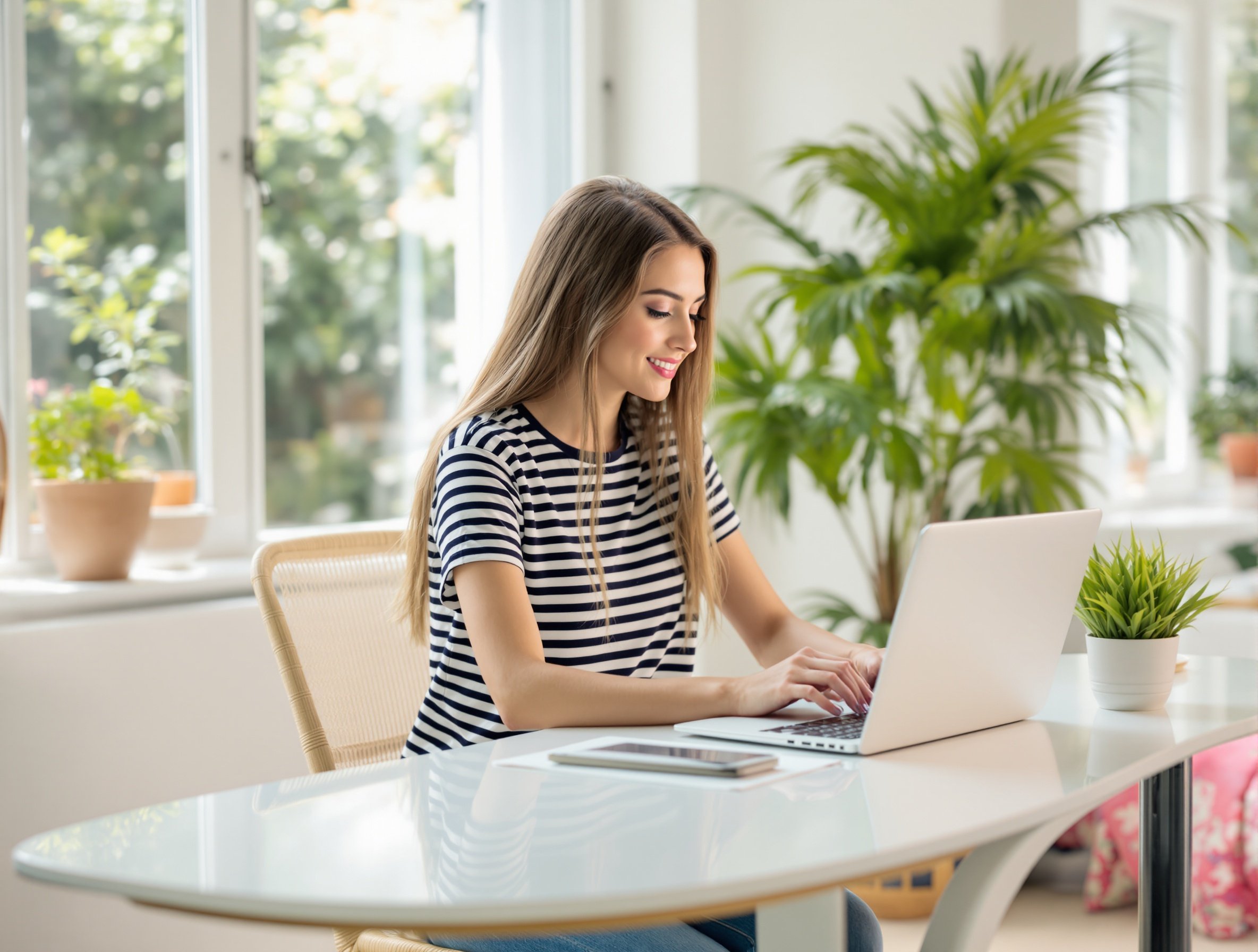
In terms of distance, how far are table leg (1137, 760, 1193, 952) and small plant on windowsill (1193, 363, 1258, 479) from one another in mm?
2992

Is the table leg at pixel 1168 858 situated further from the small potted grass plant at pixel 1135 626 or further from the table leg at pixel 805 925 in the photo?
the table leg at pixel 805 925


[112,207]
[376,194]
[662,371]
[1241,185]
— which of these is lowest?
[662,371]

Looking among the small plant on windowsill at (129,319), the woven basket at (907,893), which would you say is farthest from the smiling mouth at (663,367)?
the woven basket at (907,893)

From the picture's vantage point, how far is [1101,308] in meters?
2.55

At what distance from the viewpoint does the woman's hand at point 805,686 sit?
128 cm

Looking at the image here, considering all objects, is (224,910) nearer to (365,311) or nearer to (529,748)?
(529,748)

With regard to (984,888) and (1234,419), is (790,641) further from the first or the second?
(1234,419)

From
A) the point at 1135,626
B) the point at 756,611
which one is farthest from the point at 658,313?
the point at 1135,626

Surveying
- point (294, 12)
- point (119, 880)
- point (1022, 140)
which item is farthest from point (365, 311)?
point (119, 880)

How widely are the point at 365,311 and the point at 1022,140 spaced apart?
2.00m

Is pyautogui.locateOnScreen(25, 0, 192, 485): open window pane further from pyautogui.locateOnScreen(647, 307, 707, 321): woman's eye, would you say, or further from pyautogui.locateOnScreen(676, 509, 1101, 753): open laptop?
pyautogui.locateOnScreen(676, 509, 1101, 753): open laptop

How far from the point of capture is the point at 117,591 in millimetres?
2229

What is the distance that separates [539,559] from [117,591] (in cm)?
104

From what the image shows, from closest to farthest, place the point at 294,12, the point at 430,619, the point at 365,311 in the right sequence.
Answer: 1. the point at 430,619
2. the point at 294,12
3. the point at 365,311
